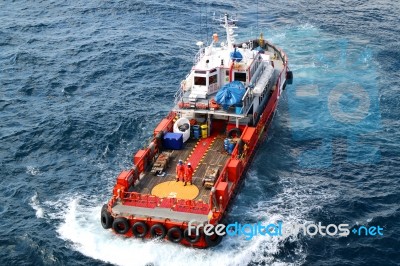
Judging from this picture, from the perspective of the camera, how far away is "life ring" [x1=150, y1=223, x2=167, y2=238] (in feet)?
120

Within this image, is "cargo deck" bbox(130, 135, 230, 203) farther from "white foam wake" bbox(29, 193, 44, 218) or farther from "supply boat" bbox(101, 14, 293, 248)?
"white foam wake" bbox(29, 193, 44, 218)

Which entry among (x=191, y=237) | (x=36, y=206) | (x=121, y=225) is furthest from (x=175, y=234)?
(x=36, y=206)

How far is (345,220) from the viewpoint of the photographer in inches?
1572

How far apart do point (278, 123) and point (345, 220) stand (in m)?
15.4

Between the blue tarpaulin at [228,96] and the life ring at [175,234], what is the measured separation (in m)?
12.3

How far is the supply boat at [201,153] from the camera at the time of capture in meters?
37.1

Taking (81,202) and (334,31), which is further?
(334,31)

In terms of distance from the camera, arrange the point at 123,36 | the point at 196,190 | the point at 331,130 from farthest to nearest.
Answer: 1. the point at 123,36
2. the point at 331,130
3. the point at 196,190

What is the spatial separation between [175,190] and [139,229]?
4049 mm

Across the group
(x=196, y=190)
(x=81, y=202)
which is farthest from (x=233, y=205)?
(x=81, y=202)

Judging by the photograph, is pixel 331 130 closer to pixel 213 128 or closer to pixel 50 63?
pixel 213 128

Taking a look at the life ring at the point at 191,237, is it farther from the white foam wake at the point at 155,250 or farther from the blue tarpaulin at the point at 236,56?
the blue tarpaulin at the point at 236,56

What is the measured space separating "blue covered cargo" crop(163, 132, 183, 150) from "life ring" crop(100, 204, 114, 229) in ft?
28.8

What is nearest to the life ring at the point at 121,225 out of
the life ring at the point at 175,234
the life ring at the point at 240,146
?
the life ring at the point at 175,234
